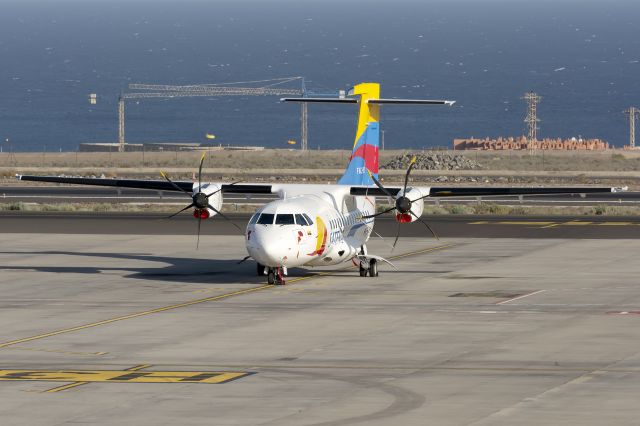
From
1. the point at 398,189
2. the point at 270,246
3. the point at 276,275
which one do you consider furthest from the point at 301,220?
the point at 398,189

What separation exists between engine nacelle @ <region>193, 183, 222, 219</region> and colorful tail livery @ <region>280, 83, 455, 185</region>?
186 inches

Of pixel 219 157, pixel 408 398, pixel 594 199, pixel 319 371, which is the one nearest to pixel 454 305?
pixel 319 371

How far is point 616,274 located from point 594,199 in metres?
39.7

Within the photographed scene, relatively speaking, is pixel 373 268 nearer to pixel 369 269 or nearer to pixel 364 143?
pixel 369 269

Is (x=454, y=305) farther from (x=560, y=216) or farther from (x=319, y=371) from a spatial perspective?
(x=560, y=216)

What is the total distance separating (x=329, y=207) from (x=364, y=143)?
5.11 m

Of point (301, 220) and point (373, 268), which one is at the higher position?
point (301, 220)

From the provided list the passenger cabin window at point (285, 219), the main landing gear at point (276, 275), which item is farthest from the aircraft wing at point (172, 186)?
the passenger cabin window at point (285, 219)

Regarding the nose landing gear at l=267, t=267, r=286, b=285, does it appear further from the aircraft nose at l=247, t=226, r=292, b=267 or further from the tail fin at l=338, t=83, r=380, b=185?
the tail fin at l=338, t=83, r=380, b=185

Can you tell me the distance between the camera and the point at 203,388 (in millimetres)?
27047

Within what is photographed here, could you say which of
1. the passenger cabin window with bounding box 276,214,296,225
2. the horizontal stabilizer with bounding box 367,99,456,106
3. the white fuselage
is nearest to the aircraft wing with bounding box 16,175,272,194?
the white fuselage

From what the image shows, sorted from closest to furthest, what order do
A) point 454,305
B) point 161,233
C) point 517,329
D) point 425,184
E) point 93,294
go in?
point 517,329 → point 454,305 → point 93,294 → point 161,233 → point 425,184

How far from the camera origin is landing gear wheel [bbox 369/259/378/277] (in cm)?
4634

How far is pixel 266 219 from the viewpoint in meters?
42.4
